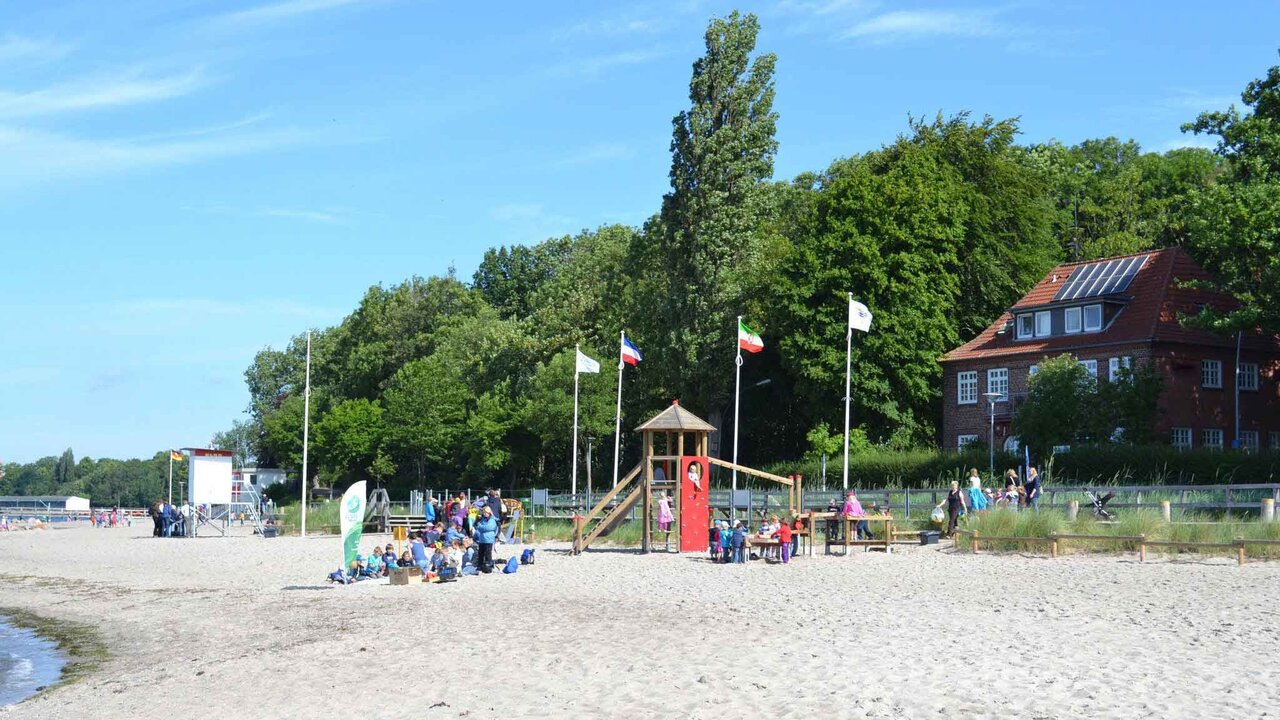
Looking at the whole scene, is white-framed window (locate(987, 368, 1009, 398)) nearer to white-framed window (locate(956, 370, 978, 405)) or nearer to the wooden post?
white-framed window (locate(956, 370, 978, 405))

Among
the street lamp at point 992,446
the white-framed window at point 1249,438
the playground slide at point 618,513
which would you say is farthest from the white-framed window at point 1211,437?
the playground slide at point 618,513

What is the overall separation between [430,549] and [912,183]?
110 ft

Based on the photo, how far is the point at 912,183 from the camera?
196 ft

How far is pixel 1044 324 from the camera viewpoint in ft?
190

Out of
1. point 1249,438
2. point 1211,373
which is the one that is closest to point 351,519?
point 1211,373

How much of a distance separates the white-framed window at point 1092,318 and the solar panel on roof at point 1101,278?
603mm

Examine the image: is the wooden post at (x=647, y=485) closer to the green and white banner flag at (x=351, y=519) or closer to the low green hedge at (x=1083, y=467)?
the green and white banner flag at (x=351, y=519)

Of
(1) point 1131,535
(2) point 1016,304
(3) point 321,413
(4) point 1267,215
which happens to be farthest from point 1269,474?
(3) point 321,413

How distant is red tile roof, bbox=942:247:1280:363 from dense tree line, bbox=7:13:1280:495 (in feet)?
5.05

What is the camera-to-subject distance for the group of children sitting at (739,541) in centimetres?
3048

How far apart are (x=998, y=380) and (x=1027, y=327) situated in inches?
106

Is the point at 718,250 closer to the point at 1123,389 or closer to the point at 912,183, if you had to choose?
the point at 912,183

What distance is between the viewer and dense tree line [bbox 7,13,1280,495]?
56.7 meters

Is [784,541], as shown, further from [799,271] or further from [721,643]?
[799,271]
